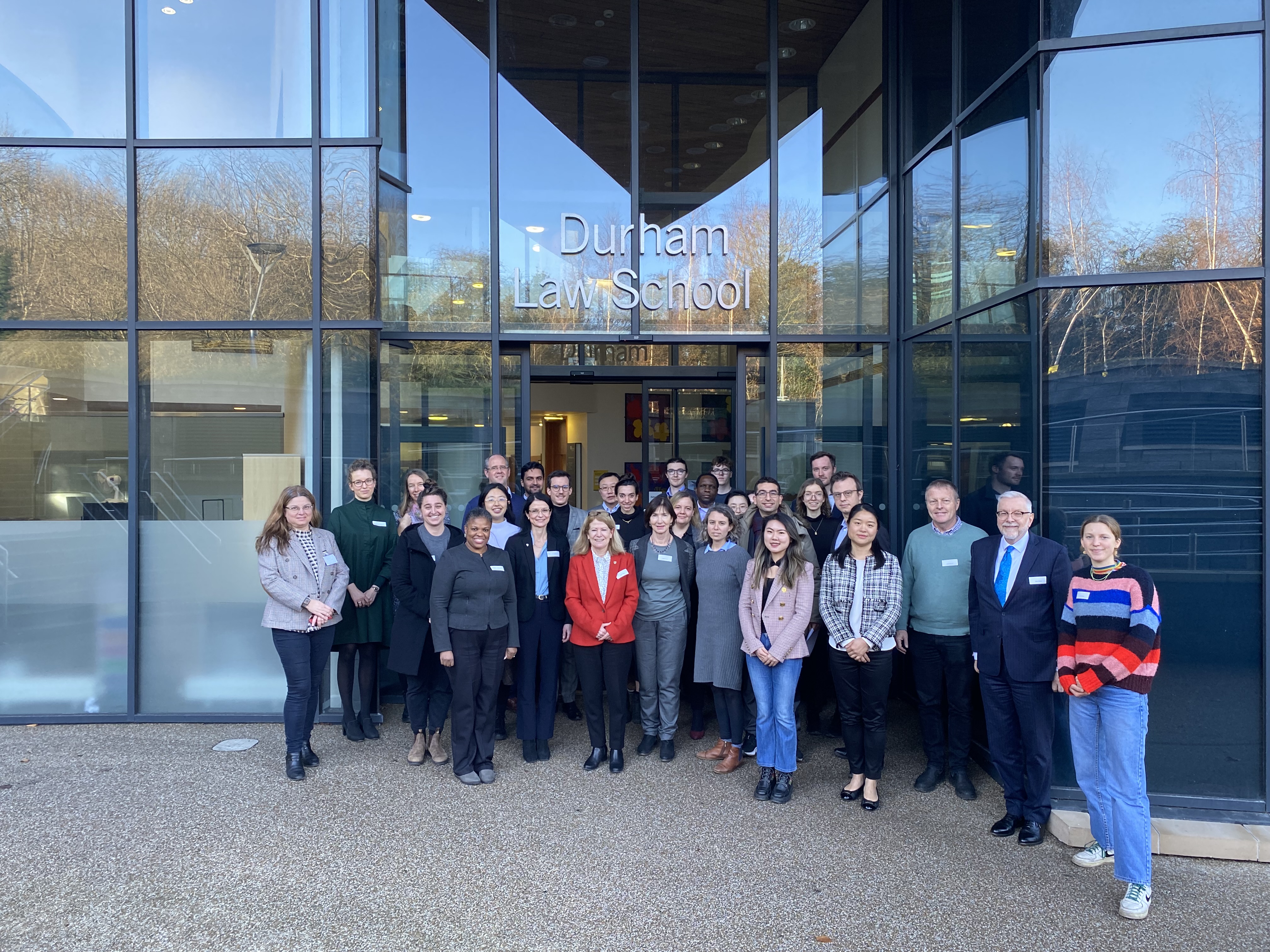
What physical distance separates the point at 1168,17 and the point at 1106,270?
4.53ft

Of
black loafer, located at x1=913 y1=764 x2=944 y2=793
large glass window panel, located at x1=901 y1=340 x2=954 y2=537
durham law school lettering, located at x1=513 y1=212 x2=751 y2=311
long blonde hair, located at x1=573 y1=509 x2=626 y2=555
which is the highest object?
durham law school lettering, located at x1=513 y1=212 x2=751 y2=311

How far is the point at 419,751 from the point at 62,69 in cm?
554

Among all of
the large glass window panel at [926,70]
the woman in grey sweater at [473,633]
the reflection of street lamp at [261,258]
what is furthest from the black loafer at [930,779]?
the reflection of street lamp at [261,258]

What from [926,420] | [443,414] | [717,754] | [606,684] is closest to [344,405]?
[443,414]

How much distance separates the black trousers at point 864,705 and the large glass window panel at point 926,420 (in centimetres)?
158

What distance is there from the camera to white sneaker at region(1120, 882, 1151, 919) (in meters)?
3.75

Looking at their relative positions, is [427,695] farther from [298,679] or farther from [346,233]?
[346,233]

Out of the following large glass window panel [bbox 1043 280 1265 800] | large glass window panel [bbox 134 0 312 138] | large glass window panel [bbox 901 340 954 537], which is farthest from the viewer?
large glass window panel [bbox 134 0 312 138]

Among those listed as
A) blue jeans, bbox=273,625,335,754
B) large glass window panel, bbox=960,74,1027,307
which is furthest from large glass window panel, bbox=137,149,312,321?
large glass window panel, bbox=960,74,1027,307

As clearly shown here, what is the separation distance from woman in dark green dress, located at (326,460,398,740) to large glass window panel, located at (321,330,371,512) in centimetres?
47

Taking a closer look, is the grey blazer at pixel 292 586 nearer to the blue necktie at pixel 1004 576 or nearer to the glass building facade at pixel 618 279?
the glass building facade at pixel 618 279

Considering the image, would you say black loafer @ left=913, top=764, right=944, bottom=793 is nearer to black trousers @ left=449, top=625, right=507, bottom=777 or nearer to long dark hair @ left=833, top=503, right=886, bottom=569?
long dark hair @ left=833, top=503, right=886, bottom=569

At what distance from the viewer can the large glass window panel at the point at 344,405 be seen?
21.8 ft

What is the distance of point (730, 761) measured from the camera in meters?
5.51
